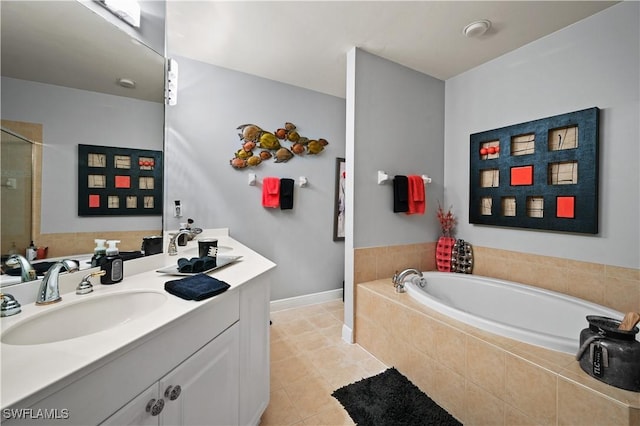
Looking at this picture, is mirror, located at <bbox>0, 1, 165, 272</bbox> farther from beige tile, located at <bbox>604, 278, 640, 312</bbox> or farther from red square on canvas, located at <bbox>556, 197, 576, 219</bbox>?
beige tile, located at <bbox>604, 278, 640, 312</bbox>

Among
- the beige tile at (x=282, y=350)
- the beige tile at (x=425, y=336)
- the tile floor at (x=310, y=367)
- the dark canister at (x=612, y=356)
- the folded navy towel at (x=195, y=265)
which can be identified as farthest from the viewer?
the beige tile at (x=282, y=350)

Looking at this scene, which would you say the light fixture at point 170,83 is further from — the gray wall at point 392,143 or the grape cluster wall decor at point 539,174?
the grape cluster wall decor at point 539,174

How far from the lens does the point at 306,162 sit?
3.03 metres

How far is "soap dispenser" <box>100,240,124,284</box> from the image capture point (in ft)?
3.62

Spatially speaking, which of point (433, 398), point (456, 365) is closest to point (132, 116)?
point (456, 365)

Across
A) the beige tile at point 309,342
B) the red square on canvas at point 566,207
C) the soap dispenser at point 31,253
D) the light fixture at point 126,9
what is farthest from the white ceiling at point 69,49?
the red square on canvas at point 566,207

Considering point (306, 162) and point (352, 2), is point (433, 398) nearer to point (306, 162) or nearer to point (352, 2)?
point (306, 162)

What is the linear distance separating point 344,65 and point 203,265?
2294mm

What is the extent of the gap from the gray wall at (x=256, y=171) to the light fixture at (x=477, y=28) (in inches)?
59.0

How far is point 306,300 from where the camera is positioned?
3076 millimetres

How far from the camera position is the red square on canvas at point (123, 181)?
121 cm

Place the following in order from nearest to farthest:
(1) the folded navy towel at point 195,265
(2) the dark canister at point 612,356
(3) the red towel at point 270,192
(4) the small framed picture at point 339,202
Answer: (2) the dark canister at point 612,356 < (1) the folded navy towel at point 195,265 < (3) the red towel at point 270,192 < (4) the small framed picture at point 339,202

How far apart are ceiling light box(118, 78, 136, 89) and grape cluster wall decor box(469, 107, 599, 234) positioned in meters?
2.76

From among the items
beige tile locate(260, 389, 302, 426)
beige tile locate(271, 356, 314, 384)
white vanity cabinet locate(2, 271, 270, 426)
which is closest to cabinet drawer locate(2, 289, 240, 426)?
white vanity cabinet locate(2, 271, 270, 426)
